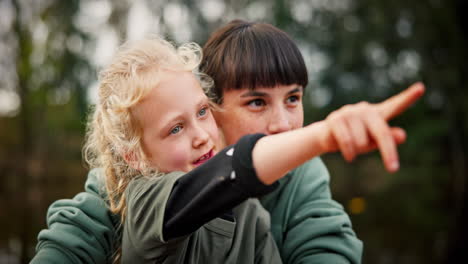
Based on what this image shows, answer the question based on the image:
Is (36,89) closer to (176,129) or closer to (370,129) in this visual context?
(176,129)

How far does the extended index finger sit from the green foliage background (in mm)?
7101

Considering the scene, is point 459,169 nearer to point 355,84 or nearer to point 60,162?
point 355,84

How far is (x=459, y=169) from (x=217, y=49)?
367 inches

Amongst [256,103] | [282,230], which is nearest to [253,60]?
[256,103]

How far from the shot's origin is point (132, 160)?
144cm

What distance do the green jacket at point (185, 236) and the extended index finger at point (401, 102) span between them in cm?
54

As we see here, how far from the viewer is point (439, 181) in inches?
429

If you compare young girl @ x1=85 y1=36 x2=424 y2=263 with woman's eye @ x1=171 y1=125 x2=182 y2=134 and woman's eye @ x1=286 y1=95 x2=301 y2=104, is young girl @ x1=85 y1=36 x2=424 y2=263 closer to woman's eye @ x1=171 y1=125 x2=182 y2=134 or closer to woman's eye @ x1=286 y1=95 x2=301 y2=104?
woman's eye @ x1=171 y1=125 x2=182 y2=134

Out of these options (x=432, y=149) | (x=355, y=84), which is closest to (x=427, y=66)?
(x=355, y=84)

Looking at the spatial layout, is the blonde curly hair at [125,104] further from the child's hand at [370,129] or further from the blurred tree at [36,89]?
the blurred tree at [36,89]

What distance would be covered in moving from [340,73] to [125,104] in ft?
27.1

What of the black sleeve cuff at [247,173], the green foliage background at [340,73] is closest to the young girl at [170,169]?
the black sleeve cuff at [247,173]

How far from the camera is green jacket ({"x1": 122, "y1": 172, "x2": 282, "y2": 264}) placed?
3.75 ft

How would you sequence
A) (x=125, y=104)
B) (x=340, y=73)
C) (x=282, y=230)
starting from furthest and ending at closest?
1. (x=340, y=73)
2. (x=282, y=230)
3. (x=125, y=104)
